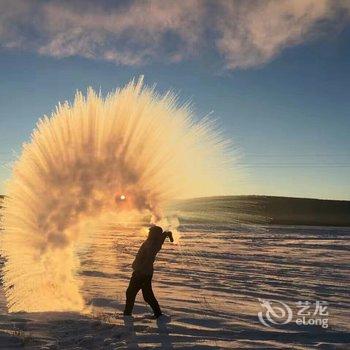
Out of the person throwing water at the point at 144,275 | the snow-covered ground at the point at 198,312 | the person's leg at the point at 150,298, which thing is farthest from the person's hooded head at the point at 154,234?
the snow-covered ground at the point at 198,312

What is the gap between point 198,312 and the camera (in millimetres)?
9266

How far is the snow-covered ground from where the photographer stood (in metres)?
7.28

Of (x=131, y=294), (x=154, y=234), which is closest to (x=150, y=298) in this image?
(x=131, y=294)

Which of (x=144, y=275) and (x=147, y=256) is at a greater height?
(x=147, y=256)

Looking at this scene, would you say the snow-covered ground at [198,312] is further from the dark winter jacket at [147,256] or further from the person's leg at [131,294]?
the dark winter jacket at [147,256]

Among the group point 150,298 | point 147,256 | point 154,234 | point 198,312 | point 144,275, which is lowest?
point 198,312

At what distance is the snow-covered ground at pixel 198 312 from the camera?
23.9 feet

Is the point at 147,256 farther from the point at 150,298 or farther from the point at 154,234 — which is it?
the point at 150,298

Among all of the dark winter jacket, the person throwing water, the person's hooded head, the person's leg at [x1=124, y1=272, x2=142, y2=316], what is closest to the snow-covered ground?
the person's leg at [x1=124, y1=272, x2=142, y2=316]

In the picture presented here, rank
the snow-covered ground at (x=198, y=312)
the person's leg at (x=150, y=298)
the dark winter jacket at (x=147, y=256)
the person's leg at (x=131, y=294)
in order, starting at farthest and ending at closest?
the dark winter jacket at (x=147, y=256) → the person's leg at (x=131, y=294) → the person's leg at (x=150, y=298) → the snow-covered ground at (x=198, y=312)

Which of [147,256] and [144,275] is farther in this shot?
[147,256]

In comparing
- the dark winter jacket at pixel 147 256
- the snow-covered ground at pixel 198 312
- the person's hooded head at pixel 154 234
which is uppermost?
the person's hooded head at pixel 154 234

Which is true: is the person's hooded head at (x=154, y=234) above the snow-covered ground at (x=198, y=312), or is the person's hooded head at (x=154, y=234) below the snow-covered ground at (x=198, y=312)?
above

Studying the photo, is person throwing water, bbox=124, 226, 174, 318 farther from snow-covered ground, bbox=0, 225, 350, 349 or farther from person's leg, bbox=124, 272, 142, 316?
snow-covered ground, bbox=0, 225, 350, 349
